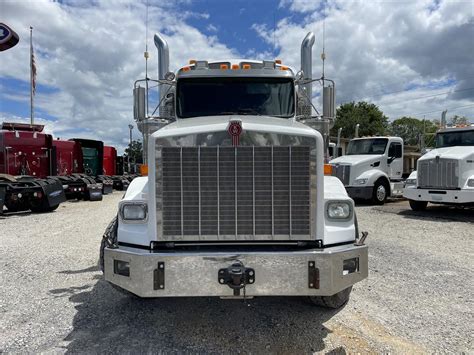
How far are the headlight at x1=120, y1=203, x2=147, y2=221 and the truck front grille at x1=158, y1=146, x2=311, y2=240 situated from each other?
267mm

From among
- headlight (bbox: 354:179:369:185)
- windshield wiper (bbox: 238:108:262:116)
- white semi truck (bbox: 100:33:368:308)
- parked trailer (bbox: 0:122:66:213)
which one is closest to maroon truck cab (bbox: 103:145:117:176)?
parked trailer (bbox: 0:122:66:213)

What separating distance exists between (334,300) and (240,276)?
4.72 ft

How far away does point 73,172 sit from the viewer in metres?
20.5

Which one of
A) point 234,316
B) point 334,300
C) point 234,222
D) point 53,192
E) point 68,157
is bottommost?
point 234,316

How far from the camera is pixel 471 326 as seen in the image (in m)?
3.92

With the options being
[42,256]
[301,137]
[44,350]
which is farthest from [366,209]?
[44,350]

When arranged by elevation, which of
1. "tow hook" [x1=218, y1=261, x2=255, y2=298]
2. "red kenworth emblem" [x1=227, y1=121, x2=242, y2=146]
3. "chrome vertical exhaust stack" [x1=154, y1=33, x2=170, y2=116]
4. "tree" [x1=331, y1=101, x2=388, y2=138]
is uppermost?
"tree" [x1=331, y1=101, x2=388, y2=138]

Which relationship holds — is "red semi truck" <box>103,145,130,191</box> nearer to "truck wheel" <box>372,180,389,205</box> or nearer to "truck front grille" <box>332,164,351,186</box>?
"truck front grille" <box>332,164,351,186</box>

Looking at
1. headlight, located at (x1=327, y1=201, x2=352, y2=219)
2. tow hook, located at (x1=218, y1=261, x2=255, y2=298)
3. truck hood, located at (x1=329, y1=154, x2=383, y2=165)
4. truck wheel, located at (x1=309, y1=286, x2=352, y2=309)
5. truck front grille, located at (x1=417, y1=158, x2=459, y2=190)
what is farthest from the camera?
truck hood, located at (x1=329, y1=154, x2=383, y2=165)

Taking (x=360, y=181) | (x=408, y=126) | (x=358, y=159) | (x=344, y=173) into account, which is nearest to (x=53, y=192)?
(x=344, y=173)

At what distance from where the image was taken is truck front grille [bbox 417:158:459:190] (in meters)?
11.4

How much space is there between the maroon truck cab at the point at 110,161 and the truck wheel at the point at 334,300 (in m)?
24.2

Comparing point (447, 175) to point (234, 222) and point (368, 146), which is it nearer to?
point (368, 146)

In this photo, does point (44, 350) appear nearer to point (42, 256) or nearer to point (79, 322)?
point (79, 322)
